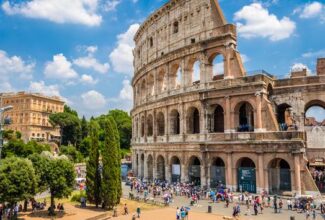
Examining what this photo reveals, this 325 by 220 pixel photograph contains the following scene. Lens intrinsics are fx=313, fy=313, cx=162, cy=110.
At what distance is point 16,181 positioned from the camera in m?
20.3

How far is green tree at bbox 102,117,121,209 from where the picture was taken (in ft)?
83.8

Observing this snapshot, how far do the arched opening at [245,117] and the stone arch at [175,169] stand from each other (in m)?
8.07

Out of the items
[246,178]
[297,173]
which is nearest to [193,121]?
[246,178]

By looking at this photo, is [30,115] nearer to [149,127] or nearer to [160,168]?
[149,127]

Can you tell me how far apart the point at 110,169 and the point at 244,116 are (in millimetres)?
15010

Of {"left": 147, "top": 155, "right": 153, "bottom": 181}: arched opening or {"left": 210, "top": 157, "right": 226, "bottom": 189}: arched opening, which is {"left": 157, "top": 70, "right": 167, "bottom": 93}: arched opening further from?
{"left": 210, "top": 157, "right": 226, "bottom": 189}: arched opening

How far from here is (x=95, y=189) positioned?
26766 mm

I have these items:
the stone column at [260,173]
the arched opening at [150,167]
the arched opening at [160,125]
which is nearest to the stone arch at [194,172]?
the stone column at [260,173]

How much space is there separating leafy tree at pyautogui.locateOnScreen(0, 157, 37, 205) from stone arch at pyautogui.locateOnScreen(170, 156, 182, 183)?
656 inches

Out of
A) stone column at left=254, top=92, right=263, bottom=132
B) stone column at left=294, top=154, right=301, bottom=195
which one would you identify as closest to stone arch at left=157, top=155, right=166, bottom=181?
stone column at left=254, top=92, right=263, bottom=132

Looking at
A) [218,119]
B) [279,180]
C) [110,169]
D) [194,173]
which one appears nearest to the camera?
[110,169]

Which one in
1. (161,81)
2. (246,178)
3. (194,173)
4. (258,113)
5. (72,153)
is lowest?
(246,178)

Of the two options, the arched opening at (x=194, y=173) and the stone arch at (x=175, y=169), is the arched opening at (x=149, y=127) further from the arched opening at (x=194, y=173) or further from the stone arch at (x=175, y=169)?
the arched opening at (x=194, y=173)

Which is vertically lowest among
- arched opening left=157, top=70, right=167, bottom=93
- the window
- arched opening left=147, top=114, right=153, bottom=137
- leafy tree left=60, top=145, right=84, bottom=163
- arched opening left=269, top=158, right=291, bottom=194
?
arched opening left=269, top=158, right=291, bottom=194
